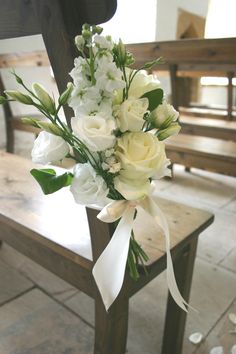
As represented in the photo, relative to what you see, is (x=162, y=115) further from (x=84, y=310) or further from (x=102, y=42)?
(x=84, y=310)

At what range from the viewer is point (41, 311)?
46.6 inches

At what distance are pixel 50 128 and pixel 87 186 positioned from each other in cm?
10

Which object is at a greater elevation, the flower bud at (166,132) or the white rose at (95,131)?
the white rose at (95,131)

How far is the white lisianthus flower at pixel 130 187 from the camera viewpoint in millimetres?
465

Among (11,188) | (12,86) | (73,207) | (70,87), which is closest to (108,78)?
(70,87)

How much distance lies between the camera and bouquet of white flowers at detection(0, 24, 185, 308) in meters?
0.42

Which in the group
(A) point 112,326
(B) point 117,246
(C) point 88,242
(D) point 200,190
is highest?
(B) point 117,246

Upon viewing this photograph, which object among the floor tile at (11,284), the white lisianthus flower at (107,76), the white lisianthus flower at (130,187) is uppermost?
the white lisianthus flower at (107,76)

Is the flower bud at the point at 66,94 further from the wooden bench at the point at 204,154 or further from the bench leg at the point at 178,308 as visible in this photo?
the wooden bench at the point at 204,154

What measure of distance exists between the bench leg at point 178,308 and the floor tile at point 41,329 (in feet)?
0.83

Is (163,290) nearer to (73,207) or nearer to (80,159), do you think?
(73,207)

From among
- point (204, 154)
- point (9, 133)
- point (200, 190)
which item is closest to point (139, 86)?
point (204, 154)

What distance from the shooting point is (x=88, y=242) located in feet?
2.47

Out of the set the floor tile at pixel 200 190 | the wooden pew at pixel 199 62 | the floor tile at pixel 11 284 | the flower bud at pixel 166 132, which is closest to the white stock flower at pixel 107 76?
the flower bud at pixel 166 132
